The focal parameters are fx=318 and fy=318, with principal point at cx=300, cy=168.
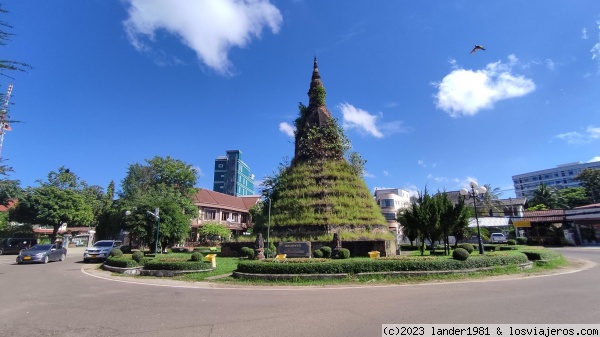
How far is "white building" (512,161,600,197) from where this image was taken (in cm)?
11562

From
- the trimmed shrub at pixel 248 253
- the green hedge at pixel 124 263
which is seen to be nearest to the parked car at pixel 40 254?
the green hedge at pixel 124 263

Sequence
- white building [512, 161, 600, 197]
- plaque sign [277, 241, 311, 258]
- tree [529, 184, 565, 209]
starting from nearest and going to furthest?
plaque sign [277, 241, 311, 258], tree [529, 184, 565, 209], white building [512, 161, 600, 197]

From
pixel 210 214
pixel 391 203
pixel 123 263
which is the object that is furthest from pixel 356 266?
pixel 391 203

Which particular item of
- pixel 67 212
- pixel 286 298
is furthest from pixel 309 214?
pixel 67 212

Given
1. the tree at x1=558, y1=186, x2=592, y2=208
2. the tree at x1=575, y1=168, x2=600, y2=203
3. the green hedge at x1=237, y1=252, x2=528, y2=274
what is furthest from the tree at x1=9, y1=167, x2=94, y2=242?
the tree at x1=575, y1=168, x2=600, y2=203

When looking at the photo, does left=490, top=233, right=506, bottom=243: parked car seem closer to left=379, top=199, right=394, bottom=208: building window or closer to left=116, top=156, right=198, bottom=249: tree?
left=379, top=199, right=394, bottom=208: building window

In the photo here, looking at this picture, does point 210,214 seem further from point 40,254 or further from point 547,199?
point 547,199

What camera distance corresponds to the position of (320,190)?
26469 millimetres

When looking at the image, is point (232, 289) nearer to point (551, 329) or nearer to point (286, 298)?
point (286, 298)

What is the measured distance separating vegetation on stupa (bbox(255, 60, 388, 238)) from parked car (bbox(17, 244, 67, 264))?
625 inches

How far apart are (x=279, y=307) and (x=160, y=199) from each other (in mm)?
25319

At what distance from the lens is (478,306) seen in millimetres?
Answer: 7926

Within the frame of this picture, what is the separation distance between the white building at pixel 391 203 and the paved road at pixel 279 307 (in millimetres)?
56072

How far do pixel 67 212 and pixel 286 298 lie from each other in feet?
139
